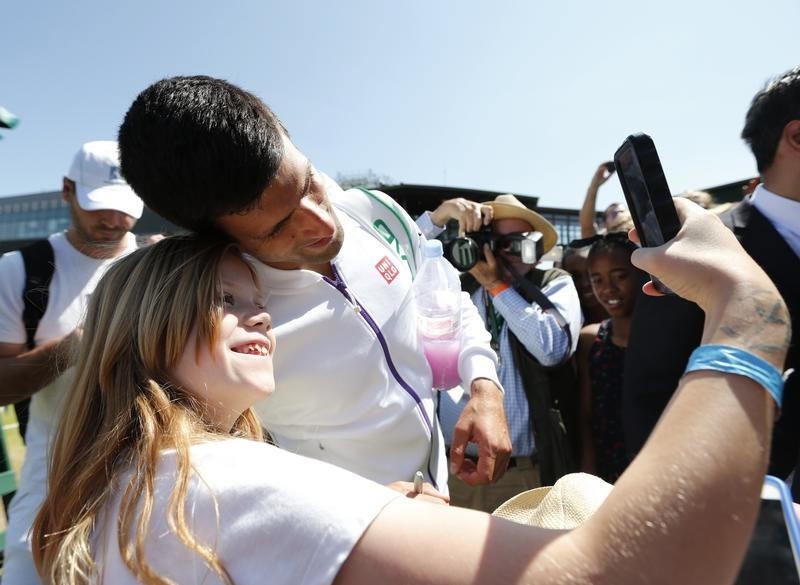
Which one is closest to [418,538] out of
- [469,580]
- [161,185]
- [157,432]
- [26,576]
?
[469,580]

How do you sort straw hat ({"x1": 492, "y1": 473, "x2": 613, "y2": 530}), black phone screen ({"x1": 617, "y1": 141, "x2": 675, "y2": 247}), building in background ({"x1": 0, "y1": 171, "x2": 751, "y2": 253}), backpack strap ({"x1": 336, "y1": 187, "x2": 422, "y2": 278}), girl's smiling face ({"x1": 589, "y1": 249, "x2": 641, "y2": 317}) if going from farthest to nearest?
1. building in background ({"x1": 0, "y1": 171, "x2": 751, "y2": 253})
2. girl's smiling face ({"x1": 589, "y1": 249, "x2": 641, "y2": 317})
3. backpack strap ({"x1": 336, "y1": 187, "x2": 422, "y2": 278})
4. straw hat ({"x1": 492, "y1": 473, "x2": 613, "y2": 530})
5. black phone screen ({"x1": 617, "y1": 141, "x2": 675, "y2": 247})

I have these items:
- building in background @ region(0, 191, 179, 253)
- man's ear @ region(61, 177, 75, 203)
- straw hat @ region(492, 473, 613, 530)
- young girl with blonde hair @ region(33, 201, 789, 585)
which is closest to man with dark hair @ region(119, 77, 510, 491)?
young girl with blonde hair @ region(33, 201, 789, 585)

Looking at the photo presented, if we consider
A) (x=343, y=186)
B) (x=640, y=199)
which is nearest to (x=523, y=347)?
(x=640, y=199)

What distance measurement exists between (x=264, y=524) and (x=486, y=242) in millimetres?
2415

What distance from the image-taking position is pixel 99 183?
2.70m

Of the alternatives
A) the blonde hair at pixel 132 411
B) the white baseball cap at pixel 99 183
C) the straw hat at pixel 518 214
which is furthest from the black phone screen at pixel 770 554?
the white baseball cap at pixel 99 183

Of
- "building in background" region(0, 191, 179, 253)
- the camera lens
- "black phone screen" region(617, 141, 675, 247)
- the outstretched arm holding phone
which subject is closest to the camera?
the outstretched arm holding phone

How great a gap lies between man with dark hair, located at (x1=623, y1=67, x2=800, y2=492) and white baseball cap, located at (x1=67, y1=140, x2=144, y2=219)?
2.36 meters

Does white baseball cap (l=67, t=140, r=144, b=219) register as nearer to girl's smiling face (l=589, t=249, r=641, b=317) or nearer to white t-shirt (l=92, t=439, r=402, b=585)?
white t-shirt (l=92, t=439, r=402, b=585)

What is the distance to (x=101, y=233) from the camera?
8.66 feet

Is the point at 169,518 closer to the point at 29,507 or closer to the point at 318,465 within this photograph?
the point at 318,465

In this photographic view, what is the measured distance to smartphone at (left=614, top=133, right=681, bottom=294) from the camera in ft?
2.71

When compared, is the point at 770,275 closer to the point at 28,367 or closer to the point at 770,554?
the point at 770,554

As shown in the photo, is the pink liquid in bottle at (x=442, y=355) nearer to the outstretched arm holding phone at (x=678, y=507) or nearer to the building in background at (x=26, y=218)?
the outstretched arm holding phone at (x=678, y=507)
